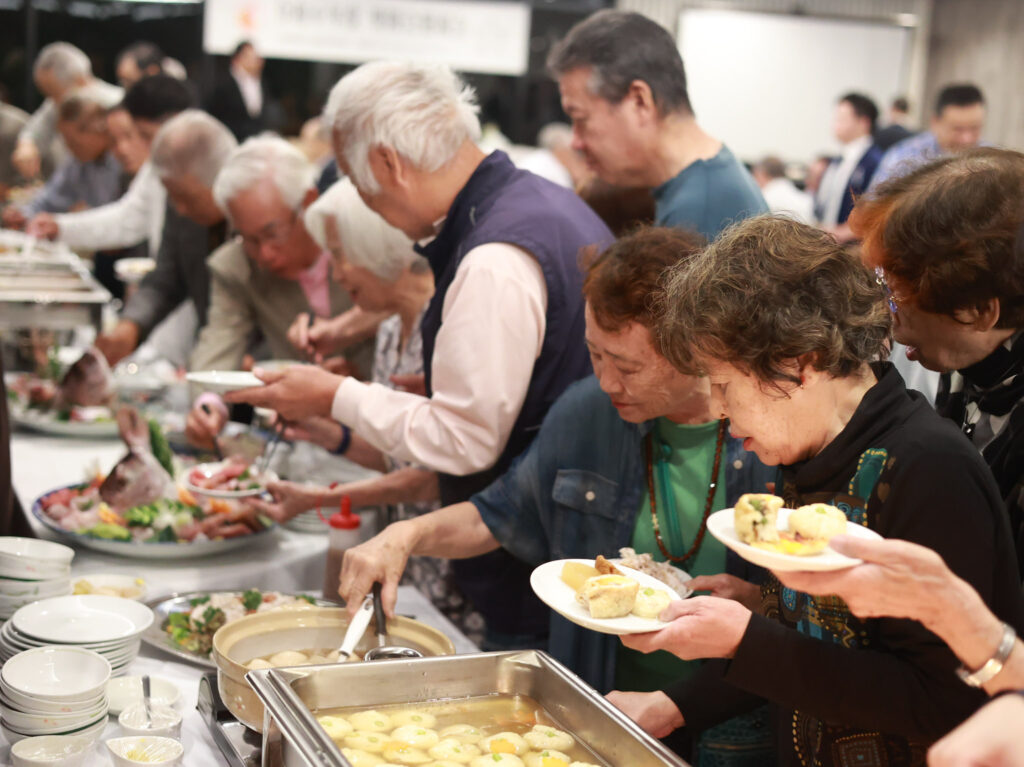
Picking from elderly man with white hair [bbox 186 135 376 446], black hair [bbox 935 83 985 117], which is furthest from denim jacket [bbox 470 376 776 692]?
black hair [bbox 935 83 985 117]

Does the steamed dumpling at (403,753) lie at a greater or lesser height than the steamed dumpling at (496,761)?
greater

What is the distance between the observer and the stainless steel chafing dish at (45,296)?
12.0 feet

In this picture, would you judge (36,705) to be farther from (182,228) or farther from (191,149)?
(182,228)

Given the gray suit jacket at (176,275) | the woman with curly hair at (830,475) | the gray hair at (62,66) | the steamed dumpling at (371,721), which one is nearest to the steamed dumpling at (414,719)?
the steamed dumpling at (371,721)

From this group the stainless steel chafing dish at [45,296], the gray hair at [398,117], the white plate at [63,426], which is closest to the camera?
the gray hair at [398,117]

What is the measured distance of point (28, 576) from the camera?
1.74 meters

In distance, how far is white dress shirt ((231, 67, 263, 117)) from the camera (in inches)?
356

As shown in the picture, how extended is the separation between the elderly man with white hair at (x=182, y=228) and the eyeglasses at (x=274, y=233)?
0.57 m

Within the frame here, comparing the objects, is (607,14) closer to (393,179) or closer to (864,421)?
(393,179)

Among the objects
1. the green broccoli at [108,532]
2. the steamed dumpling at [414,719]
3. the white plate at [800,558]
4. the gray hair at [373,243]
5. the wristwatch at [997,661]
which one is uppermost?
the gray hair at [373,243]

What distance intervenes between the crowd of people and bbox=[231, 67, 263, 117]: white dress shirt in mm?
5957

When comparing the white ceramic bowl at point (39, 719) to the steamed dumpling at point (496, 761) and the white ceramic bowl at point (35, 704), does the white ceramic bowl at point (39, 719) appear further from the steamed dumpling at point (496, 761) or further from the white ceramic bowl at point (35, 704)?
the steamed dumpling at point (496, 761)

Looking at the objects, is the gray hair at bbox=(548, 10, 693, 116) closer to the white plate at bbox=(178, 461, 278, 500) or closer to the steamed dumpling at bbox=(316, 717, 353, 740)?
the white plate at bbox=(178, 461, 278, 500)

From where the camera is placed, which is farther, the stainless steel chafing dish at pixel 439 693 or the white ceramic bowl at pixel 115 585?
the white ceramic bowl at pixel 115 585
